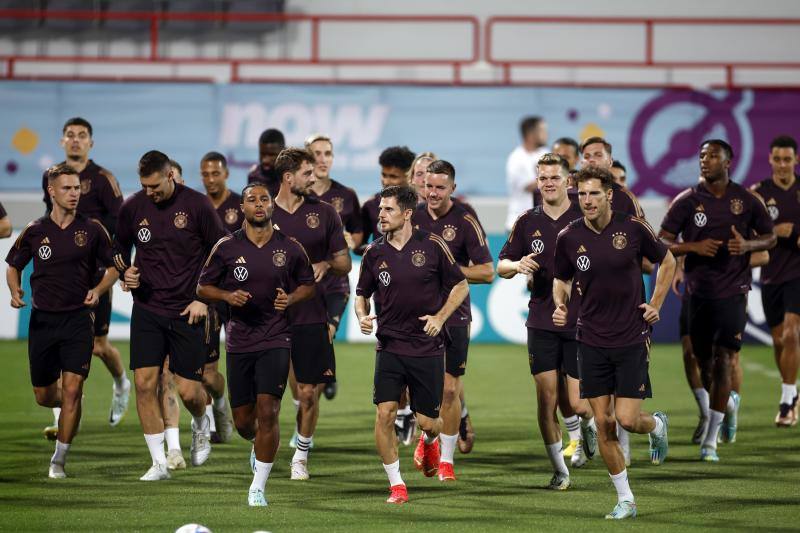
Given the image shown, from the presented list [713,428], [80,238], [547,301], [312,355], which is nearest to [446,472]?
[312,355]

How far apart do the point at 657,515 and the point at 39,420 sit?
683cm

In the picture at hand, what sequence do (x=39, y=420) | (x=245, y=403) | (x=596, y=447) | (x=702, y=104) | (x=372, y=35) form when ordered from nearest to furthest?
(x=245, y=403) → (x=596, y=447) → (x=39, y=420) → (x=702, y=104) → (x=372, y=35)

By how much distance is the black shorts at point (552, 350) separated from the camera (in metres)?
10.3

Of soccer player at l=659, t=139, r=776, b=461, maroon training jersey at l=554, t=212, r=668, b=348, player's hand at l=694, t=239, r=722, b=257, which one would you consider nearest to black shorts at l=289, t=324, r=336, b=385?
maroon training jersey at l=554, t=212, r=668, b=348

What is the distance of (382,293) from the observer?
31.5 feet

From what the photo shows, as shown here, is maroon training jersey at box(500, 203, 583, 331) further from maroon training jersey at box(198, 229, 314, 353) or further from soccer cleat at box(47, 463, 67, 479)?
soccer cleat at box(47, 463, 67, 479)

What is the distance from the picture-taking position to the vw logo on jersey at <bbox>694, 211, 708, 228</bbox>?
1195cm

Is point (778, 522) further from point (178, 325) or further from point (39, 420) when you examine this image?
point (39, 420)

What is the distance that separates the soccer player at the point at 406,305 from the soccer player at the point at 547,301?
0.79 m

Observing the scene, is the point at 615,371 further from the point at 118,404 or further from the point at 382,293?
the point at 118,404

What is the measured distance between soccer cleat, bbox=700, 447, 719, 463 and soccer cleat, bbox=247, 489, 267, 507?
4.12m

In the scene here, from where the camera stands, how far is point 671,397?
1538 centimetres

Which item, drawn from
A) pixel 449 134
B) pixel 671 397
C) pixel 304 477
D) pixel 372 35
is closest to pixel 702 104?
pixel 449 134

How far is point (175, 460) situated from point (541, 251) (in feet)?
11.1
